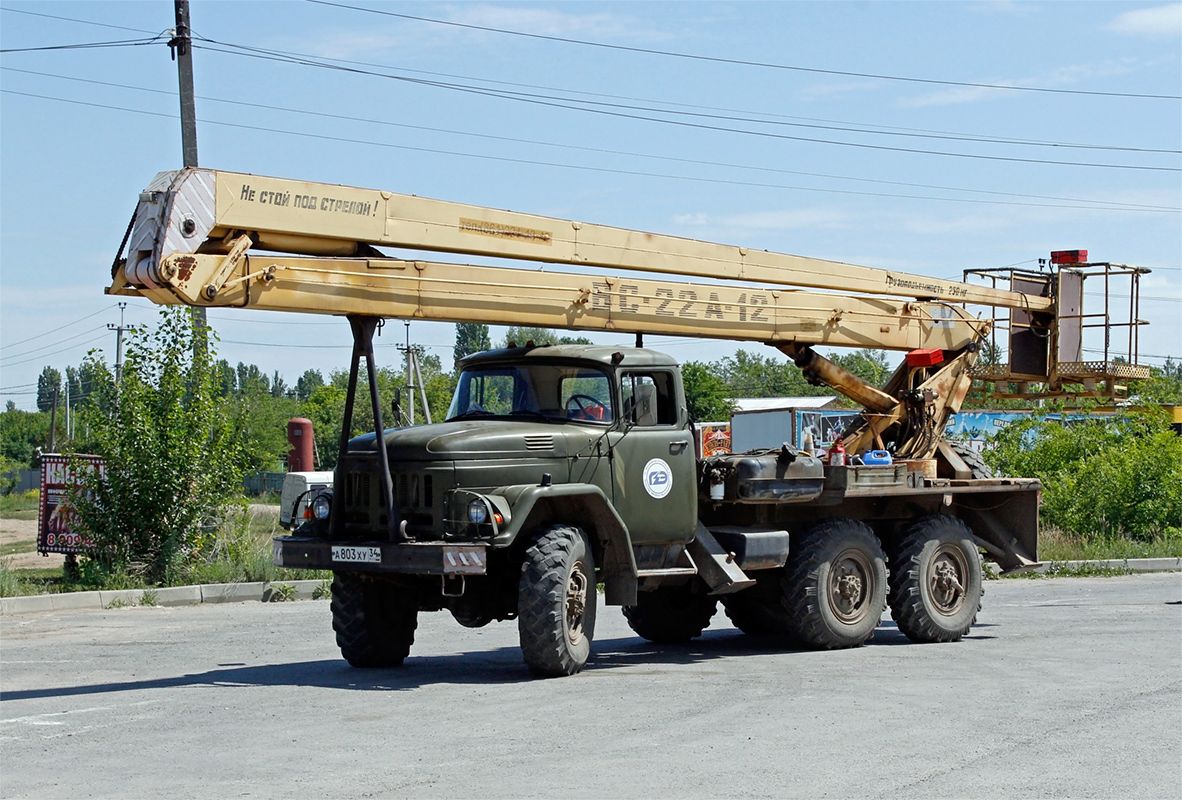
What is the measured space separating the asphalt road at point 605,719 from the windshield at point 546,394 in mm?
2185

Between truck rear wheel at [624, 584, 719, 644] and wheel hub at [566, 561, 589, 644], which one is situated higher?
wheel hub at [566, 561, 589, 644]

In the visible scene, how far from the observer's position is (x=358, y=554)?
10008 mm

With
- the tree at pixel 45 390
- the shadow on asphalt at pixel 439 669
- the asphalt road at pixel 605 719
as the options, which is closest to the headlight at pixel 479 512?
the asphalt road at pixel 605 719

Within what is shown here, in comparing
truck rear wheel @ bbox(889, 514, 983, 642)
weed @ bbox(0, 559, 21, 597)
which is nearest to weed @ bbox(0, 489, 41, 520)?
weed @ bbox(0, 559, 21, 597)

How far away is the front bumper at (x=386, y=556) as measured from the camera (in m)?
9.57

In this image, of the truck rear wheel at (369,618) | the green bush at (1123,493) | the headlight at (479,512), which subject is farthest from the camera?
the green bush at (1123,493)

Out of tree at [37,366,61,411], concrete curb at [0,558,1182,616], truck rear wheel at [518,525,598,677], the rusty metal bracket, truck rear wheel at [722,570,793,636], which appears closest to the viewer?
the rusty metal bracket

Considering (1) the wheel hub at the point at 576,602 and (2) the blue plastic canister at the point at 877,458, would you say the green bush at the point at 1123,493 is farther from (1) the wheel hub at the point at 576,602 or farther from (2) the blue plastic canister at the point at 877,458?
(1) the wheel hub at the point at 576,602

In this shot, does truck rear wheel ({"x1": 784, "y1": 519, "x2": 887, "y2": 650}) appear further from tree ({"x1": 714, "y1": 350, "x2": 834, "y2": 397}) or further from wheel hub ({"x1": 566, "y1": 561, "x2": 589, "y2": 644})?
tree ({"x1": 714, "y1": 350, "x2": 834, "y2": 397})

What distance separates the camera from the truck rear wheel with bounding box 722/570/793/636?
12.7 meters

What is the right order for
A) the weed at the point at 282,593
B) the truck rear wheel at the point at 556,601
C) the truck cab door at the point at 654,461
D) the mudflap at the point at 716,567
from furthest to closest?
the weed at the point at 282,593 → the mudflap at the point at 716,567 → the truck cab door at the point at 654,461 → the truck rear wheel at the point at 556,601

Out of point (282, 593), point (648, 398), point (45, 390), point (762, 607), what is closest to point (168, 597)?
point (282, 593)

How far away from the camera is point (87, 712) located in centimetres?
899

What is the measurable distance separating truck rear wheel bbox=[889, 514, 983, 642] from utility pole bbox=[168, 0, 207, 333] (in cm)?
1328
